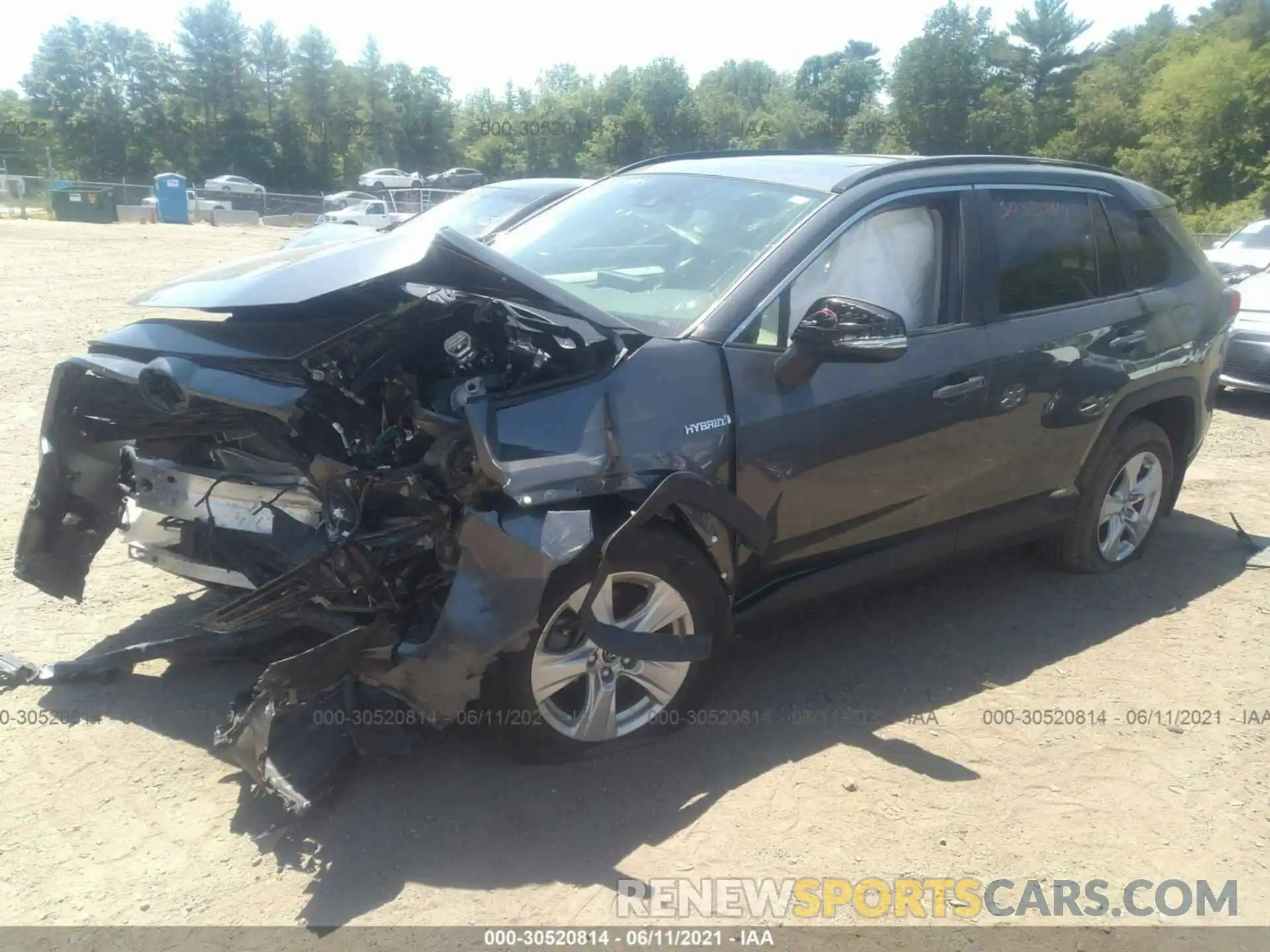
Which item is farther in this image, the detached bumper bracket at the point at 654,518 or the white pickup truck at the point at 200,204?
the white pickup truck at the point at 200,204

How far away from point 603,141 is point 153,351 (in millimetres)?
63158

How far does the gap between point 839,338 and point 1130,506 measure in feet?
8.73

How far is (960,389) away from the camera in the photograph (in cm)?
394

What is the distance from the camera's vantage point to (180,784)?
3.21 m

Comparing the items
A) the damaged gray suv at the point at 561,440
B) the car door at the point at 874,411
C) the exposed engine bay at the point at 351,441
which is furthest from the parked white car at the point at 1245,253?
the exposed engine bay at the point at 351,441

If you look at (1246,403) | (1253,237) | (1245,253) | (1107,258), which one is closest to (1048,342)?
(1107,258)

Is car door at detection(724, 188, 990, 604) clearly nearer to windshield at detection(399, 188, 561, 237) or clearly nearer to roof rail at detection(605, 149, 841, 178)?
roof rail at detection(605, 149, 841, 178)

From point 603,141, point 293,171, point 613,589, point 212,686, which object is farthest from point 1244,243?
point 293,171

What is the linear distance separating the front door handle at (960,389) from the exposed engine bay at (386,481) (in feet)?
3.31

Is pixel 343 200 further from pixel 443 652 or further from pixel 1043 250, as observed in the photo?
pixel 443 652

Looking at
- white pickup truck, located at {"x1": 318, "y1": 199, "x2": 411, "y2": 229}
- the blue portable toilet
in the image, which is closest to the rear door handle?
white pickup truck, located at {"x1": 318, "y1": 199, "x2": 411, "y2": 229}

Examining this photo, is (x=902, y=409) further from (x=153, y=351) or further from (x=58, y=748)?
(x=58, y=748)

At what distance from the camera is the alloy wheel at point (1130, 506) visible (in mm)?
5012

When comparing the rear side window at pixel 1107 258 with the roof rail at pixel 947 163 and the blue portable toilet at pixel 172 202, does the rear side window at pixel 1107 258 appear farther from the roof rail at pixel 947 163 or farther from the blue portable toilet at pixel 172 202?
the blue portable toilet at pixel 172 202
